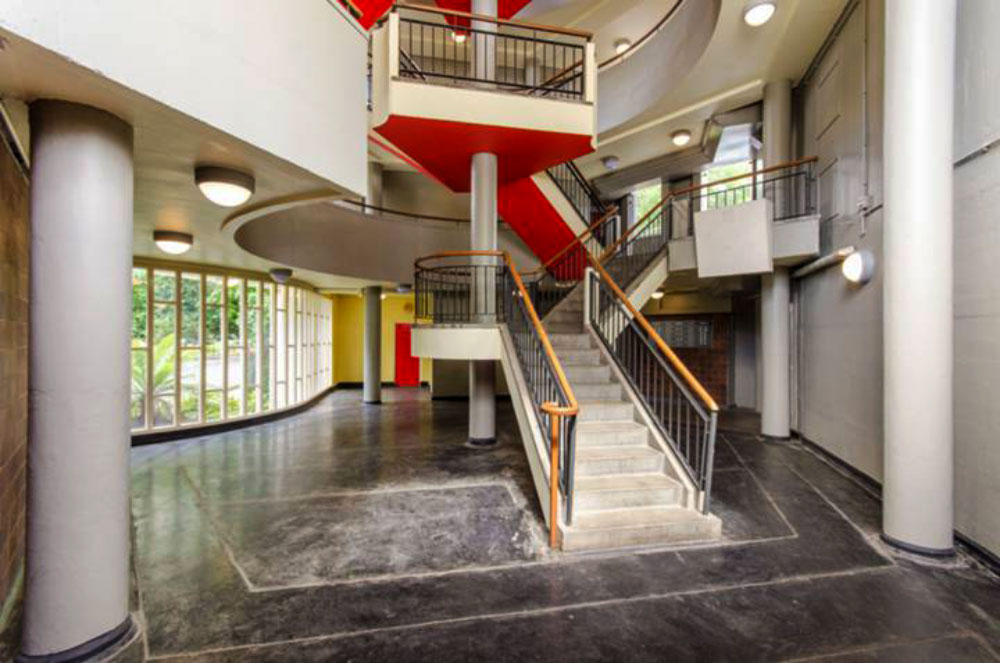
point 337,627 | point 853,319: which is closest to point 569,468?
point 337,627

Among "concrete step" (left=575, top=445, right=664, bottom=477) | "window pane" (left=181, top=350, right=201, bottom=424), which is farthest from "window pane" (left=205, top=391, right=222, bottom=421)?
"concrete step" (left=575, top=445, right=664, bottom=477)

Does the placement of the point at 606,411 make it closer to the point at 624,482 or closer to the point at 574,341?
the point at 624,482

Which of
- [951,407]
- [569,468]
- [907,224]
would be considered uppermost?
[907,224]

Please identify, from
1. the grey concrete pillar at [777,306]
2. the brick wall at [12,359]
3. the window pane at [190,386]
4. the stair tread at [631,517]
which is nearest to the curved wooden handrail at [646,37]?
the grey concrete pillar at [777,306]

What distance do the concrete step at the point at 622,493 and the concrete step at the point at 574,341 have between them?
2.31m

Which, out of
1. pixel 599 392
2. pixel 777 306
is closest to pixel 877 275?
pixel 777 306

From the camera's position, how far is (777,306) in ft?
24.0

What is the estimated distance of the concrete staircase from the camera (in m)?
3.79

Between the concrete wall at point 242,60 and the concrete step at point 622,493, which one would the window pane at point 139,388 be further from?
the concrete step at point 622,493

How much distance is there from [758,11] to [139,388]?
10.2 m

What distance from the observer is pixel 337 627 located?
276 cm

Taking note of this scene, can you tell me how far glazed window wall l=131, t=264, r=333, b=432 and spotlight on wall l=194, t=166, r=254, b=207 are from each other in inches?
163

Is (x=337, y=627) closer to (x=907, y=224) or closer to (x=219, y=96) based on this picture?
(x=219, y=96)

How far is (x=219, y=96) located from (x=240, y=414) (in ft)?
24.9
